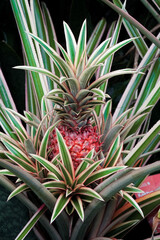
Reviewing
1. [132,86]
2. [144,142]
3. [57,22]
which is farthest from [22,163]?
[57,22]

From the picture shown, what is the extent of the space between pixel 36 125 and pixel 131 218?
27cm

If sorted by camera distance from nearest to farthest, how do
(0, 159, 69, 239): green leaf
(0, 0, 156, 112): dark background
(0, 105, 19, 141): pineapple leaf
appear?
(0, 159, 69, 239): green leaf
(0, 105, 19, 141): pineapple leaf
(0, 0, 156, 112): dark background

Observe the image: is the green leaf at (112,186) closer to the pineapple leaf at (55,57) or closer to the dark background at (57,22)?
the pineapple leaf at (55,57)

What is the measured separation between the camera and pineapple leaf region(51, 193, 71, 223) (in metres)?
0.47

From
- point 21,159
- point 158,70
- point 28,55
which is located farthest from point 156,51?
point 21,159

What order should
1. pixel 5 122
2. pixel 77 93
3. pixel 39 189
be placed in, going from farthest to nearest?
pixel 5 122, pixel 77 93, pixel 39 189

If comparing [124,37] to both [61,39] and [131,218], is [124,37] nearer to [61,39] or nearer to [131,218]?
[61,39]

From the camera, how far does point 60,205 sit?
501mm

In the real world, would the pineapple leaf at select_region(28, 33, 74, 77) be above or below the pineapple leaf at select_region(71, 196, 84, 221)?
above

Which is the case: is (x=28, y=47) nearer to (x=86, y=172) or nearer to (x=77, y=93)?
(x=77, y=93)

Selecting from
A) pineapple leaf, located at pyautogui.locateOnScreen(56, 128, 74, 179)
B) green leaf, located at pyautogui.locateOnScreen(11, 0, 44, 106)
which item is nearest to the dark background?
green leaf, located at pyautogui.locateOnScreen(11, 0, 44, 106)

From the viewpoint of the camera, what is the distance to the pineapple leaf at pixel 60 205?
1.55 ft

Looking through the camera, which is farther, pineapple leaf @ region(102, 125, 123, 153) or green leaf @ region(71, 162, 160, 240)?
pineapple leaf @ region(102, 125, 123, 153)

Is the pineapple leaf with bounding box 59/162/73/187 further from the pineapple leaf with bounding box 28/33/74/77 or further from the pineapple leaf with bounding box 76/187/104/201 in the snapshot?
the pineapple leaf with bounding box 28/33/74/77
